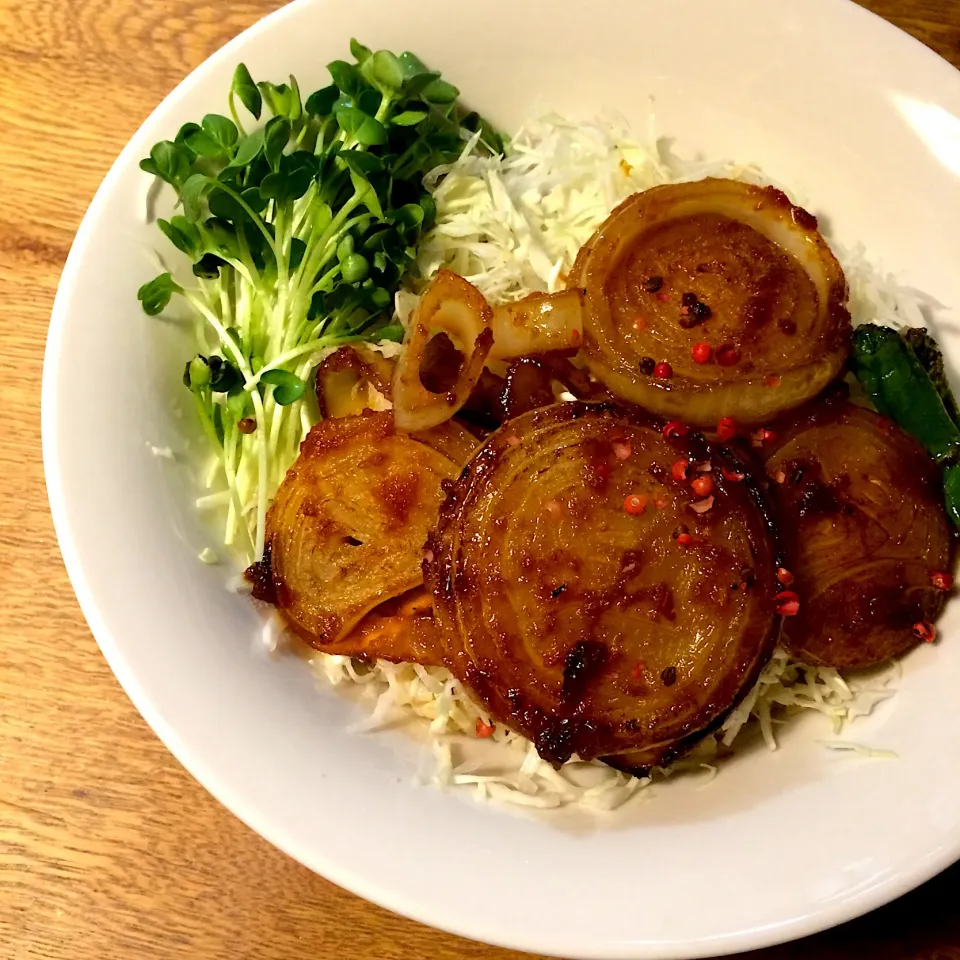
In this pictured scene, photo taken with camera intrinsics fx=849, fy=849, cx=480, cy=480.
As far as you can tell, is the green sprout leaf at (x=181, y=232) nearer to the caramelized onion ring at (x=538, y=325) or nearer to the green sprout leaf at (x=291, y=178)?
the green sprout leaf at (x=291, y=178)

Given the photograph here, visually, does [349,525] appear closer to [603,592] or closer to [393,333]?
[393,333]

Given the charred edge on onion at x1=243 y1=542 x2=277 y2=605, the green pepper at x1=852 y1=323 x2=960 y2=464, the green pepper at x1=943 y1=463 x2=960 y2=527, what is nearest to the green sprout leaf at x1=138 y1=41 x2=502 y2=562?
the charred edge on onion at x1=243 y1=542 x2=277 y2=605

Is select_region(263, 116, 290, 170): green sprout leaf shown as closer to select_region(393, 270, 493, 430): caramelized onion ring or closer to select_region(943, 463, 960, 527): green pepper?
select_region(393, 270, 493, 430): caramelized onion ring

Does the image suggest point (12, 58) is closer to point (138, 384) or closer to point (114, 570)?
point (138, 384)

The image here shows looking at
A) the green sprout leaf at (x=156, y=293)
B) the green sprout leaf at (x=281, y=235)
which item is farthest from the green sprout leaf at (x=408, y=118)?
the green sprout leaf at (x=156, y=293)

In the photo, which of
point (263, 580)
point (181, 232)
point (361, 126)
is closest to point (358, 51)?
point (361, 126)

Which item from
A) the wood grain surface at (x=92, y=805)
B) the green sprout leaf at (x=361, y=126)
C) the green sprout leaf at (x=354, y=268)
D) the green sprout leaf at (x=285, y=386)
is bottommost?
the wood grain surface at (x=92, y=805)

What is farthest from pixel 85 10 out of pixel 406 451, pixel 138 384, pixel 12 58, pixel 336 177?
pixel 406 451
